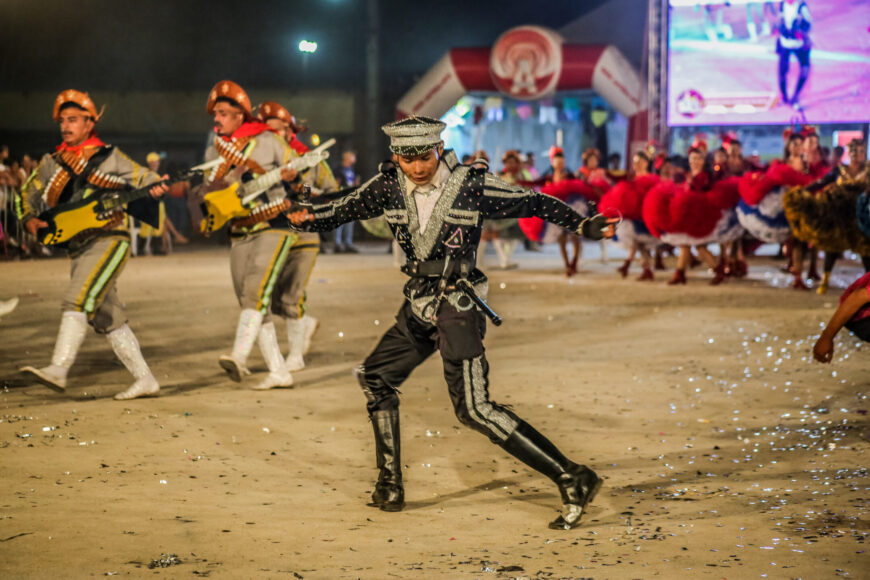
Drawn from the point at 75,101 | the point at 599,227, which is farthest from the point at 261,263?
the point at 599,227

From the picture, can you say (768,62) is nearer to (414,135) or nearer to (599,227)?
(599,227)

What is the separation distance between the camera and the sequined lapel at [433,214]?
4621 mm

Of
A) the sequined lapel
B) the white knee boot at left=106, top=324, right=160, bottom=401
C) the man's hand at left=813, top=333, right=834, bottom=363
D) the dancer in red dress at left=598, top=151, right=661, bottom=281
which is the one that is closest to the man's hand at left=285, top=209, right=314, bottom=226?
the sequined lapel

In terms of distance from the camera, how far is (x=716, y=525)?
4520 mm

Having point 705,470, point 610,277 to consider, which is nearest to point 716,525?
point 705,470

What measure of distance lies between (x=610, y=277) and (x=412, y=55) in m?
16.7

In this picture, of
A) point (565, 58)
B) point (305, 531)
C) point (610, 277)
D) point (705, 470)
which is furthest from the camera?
point (565, 58)

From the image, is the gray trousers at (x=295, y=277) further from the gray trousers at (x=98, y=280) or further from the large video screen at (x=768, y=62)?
the large video screen at (x=768, y=62)

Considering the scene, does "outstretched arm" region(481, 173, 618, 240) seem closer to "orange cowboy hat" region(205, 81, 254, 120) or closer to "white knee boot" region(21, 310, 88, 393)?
"orange cowboy hat" region(205, 81, 254, 120)

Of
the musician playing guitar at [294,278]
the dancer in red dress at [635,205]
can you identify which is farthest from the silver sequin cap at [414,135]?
the dancer in red dress at [635,205]

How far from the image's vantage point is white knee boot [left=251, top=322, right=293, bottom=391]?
300 inches

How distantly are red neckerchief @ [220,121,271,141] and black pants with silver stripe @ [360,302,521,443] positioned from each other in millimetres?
2949

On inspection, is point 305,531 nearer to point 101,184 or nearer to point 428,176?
point 428,176

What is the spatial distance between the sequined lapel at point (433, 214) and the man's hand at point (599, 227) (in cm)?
57
